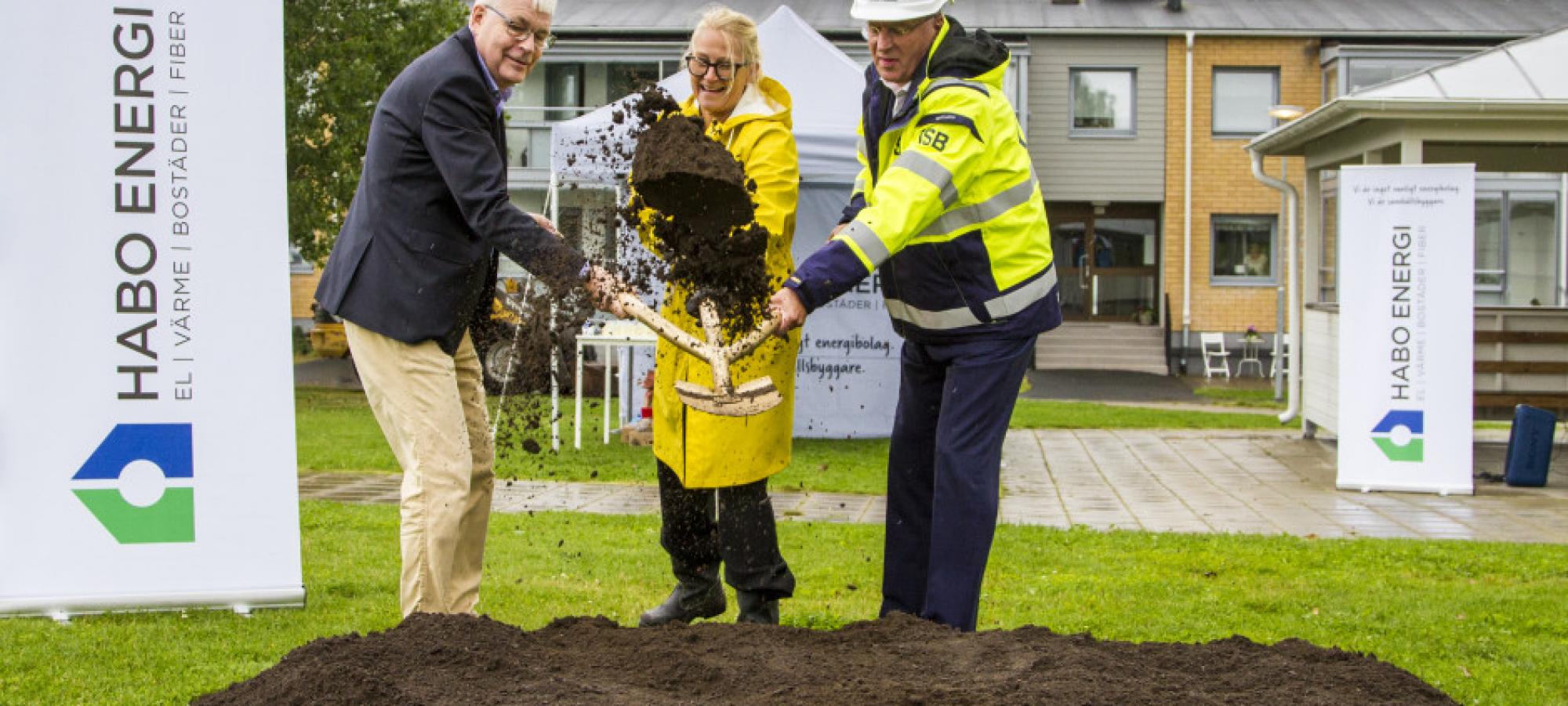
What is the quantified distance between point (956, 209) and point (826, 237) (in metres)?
7.27

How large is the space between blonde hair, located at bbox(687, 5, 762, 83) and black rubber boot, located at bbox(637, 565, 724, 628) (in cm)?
161

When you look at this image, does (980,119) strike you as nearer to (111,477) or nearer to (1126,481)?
(111,477)

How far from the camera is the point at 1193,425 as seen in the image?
1521cm

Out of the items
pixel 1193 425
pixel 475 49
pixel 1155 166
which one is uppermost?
pixel 1155 166

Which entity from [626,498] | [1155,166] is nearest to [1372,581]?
[626,498]

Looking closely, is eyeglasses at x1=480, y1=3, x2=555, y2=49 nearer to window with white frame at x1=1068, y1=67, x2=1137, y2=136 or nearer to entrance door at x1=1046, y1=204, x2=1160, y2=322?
window with white frame at x1=1068, y1=67, x2=1137, y2=136

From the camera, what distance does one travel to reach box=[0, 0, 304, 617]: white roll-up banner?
486 centimetres

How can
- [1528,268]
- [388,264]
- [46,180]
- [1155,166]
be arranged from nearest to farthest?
1. [388,264]
2. [46,180]
3. [1528,268]
4. [1155,166]

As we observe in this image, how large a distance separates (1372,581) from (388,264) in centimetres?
434

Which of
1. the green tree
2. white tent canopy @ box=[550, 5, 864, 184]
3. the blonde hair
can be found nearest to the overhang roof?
white tent canopy @ box=[550, 5, 864, 184]

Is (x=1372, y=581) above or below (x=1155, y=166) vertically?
below

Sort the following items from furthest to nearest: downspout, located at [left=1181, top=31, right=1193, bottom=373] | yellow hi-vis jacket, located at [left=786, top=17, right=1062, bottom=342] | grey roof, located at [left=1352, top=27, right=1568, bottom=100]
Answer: downspout, located at [left=1181, top=31, right=1193, bottom=373]
grey roof, located at [left=1352, top=27, right=1568, bottom=100]
yellow hi-vis jacket, located at [left=786, top=17, right=1062, bottom=342]

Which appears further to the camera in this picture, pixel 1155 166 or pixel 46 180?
pixel 1155 166

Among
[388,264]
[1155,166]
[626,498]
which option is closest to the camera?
[388,264]
